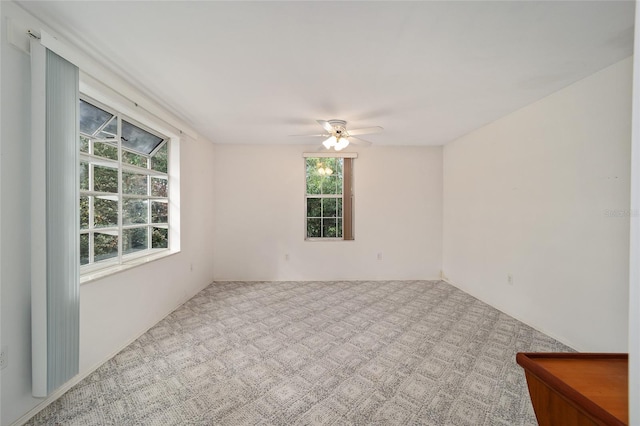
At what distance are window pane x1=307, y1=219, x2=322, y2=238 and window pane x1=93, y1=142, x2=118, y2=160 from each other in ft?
9.84

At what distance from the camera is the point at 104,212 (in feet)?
7.66

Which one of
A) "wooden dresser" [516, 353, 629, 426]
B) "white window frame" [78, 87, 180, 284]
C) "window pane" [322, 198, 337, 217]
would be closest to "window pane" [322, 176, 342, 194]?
"window pane" [322, 198, 337, 217]

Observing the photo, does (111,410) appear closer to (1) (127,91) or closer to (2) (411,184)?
(1) (127,91)

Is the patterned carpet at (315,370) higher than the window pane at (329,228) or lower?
lower

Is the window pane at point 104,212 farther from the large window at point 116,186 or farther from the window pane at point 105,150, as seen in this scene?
the window pane at point 105,150

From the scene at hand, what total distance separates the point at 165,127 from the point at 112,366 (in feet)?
8.08

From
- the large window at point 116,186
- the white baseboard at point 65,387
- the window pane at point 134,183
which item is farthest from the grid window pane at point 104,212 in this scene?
the white baseboard at point 65,387

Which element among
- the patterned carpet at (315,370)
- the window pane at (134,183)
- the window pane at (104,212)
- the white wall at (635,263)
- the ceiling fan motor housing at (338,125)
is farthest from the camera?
the ceiling fan motor housing at (338,125)

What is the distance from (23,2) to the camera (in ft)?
4.78

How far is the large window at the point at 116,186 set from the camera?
2.18m

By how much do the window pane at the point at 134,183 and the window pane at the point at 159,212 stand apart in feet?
0.76

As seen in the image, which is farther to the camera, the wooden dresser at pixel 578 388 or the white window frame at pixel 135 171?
the white window frame at pixel 135 171

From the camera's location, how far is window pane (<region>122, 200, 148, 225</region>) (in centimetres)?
264

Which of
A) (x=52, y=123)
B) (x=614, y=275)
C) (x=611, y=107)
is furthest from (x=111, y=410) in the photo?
(x=611, y=107)
